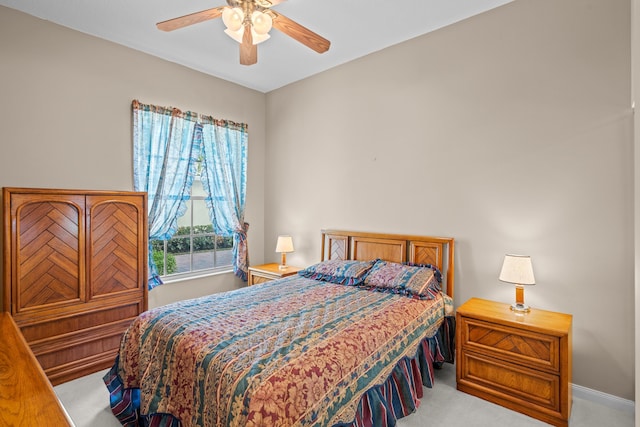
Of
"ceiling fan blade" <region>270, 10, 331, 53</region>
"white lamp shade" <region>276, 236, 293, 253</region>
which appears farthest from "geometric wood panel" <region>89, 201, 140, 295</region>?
A: "ceiling fan blade" <region>270, 10, 331, 53</region>

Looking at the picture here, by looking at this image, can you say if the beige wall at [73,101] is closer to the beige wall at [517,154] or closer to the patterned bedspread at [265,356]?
the patterned bedspread at [265,356]

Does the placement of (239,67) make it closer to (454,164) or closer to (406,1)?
(406,1)

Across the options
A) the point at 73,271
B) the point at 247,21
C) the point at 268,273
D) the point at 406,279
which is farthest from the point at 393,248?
the point at 73,271

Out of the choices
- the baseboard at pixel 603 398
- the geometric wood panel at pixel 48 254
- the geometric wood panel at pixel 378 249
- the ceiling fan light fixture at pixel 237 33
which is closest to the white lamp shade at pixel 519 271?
the baseboard at pixel 603 398

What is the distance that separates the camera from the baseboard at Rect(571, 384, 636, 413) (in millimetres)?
2195

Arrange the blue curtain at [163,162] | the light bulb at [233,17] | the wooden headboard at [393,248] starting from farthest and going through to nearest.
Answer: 1. the blue curtain at [163,162]
2. the wooden headboard at [393,248]
3. the light bulb at [233,17]

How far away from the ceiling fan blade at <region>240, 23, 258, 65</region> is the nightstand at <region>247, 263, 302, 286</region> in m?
2.36

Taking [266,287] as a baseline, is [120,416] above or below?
below

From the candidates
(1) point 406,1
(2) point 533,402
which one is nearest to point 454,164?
(1) point 406,1

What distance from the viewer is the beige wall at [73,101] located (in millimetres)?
2689

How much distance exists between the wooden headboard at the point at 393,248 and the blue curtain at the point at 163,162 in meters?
1.73

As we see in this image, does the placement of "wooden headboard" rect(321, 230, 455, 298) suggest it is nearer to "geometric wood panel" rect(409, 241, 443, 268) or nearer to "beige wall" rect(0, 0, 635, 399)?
"geometric wood panel" rect(409, 241, 443, 268)

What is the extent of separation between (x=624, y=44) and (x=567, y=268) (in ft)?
5.22

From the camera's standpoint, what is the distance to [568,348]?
2.05 metres
